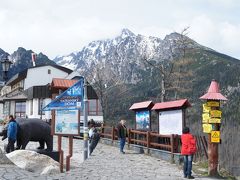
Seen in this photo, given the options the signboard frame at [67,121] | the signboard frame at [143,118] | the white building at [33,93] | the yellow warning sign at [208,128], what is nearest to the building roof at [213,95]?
the yellow warning sign at [208,128]

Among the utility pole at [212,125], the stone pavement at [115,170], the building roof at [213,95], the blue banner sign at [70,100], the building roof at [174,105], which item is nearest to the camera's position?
the stone pavement at [115,170]

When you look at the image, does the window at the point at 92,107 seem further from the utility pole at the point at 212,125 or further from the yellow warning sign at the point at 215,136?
the yellow warning sign at the point at 215,136

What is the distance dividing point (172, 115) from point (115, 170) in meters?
5.98

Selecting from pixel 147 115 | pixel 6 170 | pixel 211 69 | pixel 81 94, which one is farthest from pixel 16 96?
pixel 211 69

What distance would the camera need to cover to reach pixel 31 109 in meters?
51.8

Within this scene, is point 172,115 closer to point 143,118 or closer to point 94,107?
point 143,118

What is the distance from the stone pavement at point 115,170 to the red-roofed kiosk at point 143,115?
362 centimetres

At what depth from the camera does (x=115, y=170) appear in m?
15.2

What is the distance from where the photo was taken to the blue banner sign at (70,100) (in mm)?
16731

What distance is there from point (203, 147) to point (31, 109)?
120 ft

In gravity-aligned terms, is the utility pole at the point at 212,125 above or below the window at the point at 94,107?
below

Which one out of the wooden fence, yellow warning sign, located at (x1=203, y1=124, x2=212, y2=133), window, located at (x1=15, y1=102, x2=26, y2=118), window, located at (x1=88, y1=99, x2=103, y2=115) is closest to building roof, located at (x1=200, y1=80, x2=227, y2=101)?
yellow warning sign, located at (x1=203, y1=124, x2=212, y2=133)

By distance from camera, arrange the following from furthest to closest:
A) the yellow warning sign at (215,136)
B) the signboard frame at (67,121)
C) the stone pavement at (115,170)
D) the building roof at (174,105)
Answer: the building roof at (174,105) → the signboard frame at (67,121) → the yellow warning sign at (215,136) → the stone pavement at (115,170)

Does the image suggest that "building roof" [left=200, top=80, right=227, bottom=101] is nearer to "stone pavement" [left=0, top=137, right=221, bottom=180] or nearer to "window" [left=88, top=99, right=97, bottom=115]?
"stone pavement" [left=0, top=137, right=221, bottom=180]
